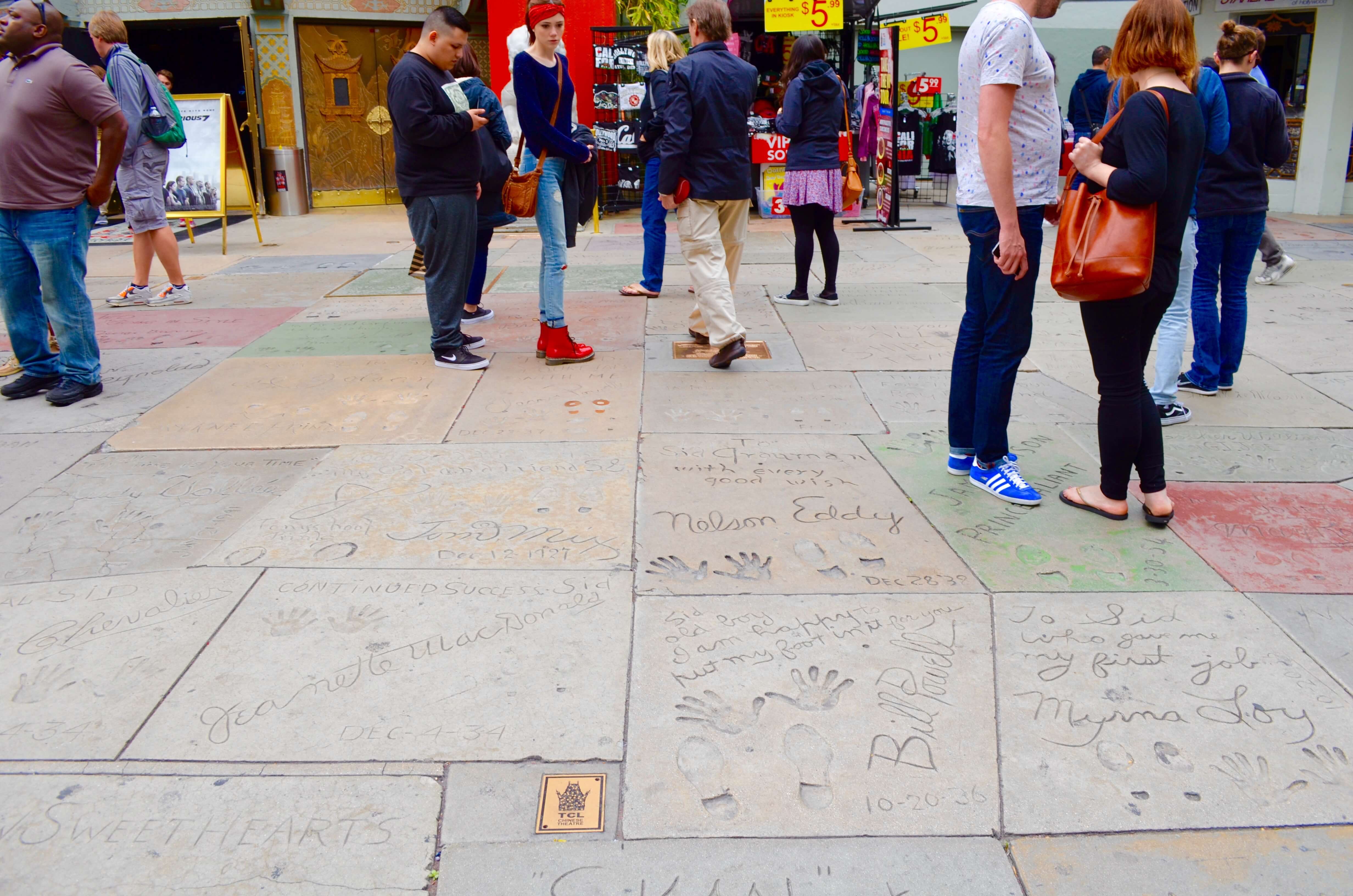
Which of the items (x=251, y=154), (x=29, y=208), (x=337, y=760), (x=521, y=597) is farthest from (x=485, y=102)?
(x=251, y=154)

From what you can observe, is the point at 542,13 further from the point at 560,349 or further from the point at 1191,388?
the point at 1191,388

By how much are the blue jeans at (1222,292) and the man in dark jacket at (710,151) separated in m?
2.31

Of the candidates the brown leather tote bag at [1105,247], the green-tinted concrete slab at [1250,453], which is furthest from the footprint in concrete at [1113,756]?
the green-tinted concrete slab at [1250,453]

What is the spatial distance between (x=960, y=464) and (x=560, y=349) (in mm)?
2536

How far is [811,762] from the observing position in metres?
2.43

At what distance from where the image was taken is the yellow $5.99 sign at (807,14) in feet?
34.9

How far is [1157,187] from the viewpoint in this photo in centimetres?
323

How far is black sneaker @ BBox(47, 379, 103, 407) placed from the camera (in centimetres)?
519

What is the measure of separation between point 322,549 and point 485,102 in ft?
9.66

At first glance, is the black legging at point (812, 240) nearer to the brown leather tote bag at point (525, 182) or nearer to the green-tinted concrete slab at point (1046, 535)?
the brown leather tote bag at point (525, 182)

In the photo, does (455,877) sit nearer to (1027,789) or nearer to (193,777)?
(193,777)

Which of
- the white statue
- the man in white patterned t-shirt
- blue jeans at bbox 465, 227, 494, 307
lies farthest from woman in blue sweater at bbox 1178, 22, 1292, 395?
blue jeans at bbox 465, 227, 494, 307

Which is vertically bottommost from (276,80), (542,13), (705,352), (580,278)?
(705,352)

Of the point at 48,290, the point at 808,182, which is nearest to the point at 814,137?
the point at 808,182
